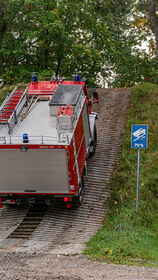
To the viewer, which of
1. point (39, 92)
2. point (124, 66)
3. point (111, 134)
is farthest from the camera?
point (124, 66)

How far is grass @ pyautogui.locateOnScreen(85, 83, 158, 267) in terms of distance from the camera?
8603mm

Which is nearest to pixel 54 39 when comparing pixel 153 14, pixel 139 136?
pixel 153 14

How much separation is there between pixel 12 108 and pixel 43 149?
2.58 meters

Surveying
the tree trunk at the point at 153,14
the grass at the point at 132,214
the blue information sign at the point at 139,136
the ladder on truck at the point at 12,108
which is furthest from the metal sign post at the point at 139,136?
the tree trunk at the point at 153,14

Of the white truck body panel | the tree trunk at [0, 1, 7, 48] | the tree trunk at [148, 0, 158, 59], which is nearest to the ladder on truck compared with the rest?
the white truck body panel

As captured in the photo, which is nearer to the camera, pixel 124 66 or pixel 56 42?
pixel 56 42

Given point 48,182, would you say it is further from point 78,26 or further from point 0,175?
point 78,26

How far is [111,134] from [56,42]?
9.11 m

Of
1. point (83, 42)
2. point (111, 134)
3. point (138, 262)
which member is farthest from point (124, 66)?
point (138, 262)

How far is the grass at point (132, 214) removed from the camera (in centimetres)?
860

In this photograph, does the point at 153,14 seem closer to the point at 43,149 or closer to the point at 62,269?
the point at 43,149

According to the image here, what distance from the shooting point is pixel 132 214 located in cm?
1120

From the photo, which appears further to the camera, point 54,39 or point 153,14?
point 54,39

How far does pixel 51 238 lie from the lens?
1032 centimetres
